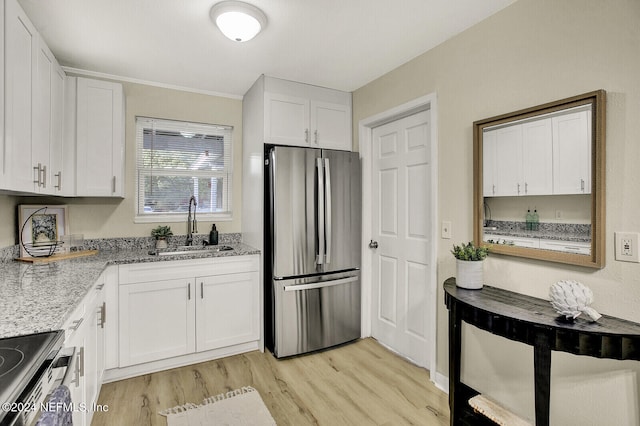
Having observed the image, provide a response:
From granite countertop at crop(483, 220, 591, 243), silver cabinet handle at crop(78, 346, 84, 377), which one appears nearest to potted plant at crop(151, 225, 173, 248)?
silver cabinet handle at crop(78, 346, 84, 377)

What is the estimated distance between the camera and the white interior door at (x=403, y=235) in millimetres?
2605

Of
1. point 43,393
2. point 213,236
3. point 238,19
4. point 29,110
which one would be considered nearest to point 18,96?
point 29,110

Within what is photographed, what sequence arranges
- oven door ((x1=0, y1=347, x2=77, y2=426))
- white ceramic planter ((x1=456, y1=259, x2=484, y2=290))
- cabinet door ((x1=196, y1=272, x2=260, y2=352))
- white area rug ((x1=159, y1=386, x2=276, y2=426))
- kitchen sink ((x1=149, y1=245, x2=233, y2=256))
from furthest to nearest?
kitchen sink ((x1=149, y1=245, x2=233, y2=256)), cabinet door ((x1=196, y1=272, x2=260, y2=352)), white area rug ((x1=159, y1=386, x2=276, y2=426)), white ceramic planter ((x1=456, y1=259, x2=484, y2=290)), oven door ((x1=0, y1=347, x2=77, y2=426))

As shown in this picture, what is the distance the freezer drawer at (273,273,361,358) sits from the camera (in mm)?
2795

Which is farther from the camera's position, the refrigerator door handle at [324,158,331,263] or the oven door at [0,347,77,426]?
the refrigerator door handle at [324,158,331,263]

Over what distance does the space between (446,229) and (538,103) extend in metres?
0.93

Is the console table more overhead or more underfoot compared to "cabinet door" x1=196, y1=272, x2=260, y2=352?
more overhead

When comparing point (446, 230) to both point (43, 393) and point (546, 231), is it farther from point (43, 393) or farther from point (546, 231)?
point (43, 393)

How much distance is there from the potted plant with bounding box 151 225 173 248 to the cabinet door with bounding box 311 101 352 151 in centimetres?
159

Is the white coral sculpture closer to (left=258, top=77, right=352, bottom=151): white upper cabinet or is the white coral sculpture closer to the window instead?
(left=258, top=77, right=352, bottom=151): white upper cabinet

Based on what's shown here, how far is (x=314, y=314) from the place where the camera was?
291 centimetres

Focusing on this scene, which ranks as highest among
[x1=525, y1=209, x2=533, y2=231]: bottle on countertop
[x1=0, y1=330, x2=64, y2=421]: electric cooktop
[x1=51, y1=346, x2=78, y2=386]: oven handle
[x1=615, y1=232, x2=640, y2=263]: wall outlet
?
[x1=525, y1=209, x2=533, y2=231]: bottle on countertop

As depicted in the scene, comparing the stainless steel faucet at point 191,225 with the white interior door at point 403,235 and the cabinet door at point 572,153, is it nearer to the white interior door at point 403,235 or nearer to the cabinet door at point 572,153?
the white interior door at point 403,235

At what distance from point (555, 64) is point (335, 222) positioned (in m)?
1.88
